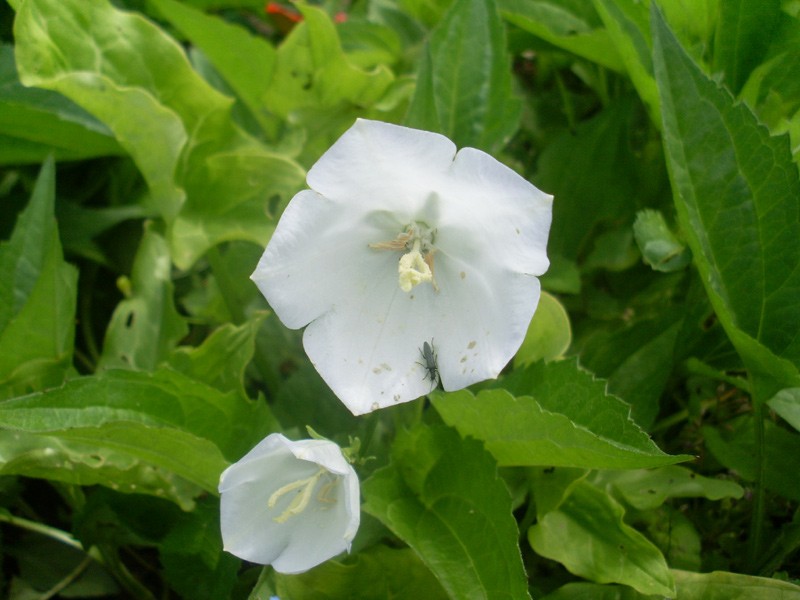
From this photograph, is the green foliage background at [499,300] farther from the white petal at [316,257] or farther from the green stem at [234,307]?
the white petal at [316,257]

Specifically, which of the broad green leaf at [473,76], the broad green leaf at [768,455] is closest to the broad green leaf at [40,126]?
the broad green leaf at [473,76]

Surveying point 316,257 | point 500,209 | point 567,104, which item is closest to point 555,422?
point 500,209

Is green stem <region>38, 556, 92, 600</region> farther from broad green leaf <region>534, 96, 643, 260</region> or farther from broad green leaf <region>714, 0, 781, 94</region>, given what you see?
broad green leaf <region>714, 0, 781, 94</region>

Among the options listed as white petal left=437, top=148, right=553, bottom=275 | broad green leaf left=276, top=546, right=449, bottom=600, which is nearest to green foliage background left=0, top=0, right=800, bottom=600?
broad green leaf left=276, top=546, right=449, bottom=600

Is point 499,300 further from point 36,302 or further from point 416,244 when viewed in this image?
point 36,302

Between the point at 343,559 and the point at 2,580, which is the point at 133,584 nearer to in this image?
the point at 2,580

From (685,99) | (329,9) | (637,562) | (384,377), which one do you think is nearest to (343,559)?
(384,377)
